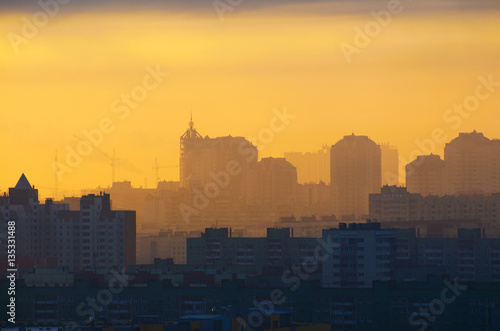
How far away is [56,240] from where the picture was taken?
8894 centimetres

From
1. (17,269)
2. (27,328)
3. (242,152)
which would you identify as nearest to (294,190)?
(242,152)

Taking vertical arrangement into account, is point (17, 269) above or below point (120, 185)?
below

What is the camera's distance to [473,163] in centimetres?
14712

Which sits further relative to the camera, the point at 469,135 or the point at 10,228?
the point at 469,135

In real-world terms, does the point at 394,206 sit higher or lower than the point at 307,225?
higher

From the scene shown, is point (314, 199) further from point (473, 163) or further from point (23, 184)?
point (23, 184)

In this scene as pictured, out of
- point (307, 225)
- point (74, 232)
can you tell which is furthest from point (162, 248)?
point (74, 232)

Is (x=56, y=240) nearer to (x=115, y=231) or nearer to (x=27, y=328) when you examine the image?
(x=115, y=231)

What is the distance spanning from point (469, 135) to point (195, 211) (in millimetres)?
26347

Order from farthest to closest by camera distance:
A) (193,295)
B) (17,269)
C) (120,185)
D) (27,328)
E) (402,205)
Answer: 1. (120,185)
2. (402,205)
3. (17,269)
4. (193,295)
5. (27,328)

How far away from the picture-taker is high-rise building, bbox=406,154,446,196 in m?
144

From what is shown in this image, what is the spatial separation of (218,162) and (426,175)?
29967mm

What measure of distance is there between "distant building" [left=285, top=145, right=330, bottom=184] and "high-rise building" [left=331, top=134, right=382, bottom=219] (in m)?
13.9

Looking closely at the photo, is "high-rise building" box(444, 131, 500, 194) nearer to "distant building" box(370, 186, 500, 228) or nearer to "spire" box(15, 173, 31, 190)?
"distant building" box(370, 186, 500, 228)
